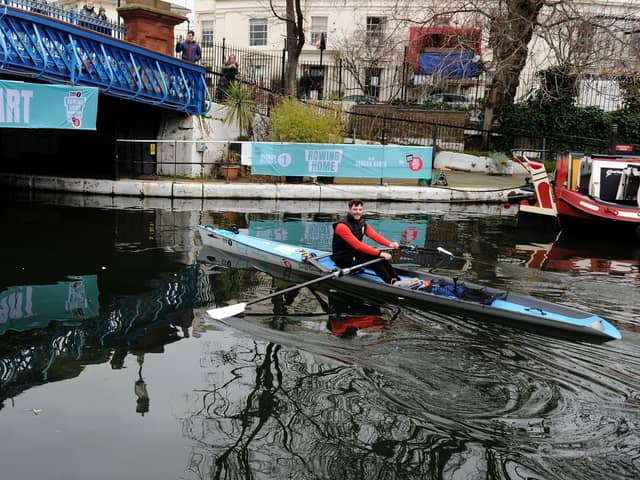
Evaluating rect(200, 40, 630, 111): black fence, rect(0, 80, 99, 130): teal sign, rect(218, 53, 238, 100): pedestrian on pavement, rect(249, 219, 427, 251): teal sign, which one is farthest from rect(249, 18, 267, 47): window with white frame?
rect(249, 219, 427, 251): teal sign

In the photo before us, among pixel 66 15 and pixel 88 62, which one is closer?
pixel 88 62

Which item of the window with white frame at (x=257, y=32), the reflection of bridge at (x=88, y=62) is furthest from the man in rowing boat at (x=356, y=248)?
the window with white frame at (x=257, y=32)

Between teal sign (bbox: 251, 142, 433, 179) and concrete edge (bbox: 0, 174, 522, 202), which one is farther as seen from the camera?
teal sign (bbox: 251, 142, 433, 179)

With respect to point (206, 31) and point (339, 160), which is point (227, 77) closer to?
point (339, 160)

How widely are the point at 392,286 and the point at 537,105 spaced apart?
20.6m

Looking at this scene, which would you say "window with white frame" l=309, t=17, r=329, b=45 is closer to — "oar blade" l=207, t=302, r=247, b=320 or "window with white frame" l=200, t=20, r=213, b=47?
"window with white frame" l=200, t=20, r=213, b=47

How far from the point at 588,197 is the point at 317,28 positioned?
27689 mm

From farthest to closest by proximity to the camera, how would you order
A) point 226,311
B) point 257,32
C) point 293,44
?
point 257,32 < point 293,44 < point 226,311

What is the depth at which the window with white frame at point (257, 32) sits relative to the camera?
4166 cm

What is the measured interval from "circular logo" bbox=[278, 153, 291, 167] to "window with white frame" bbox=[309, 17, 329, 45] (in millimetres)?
21699

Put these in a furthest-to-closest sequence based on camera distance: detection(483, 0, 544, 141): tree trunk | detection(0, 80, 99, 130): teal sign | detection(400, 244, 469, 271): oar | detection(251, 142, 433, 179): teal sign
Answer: detection(483, 0, 544, 141): tree trunk < detection(251, 142, 433, 179): teal sign < detection(0, 80, 99, 130): teal sign < detection(400, 244, 469, 271): oar

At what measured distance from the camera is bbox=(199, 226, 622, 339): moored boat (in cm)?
853

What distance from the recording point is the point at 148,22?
1961 cm

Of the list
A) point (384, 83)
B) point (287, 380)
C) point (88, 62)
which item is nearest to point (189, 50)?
point (88, 62)
